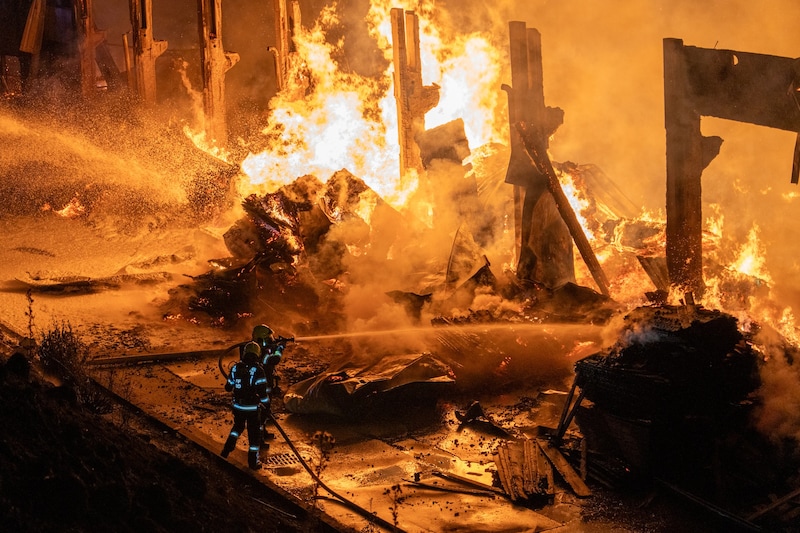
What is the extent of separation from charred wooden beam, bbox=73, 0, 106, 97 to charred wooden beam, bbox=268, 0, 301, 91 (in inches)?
185

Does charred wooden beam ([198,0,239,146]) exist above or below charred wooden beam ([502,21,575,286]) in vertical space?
above

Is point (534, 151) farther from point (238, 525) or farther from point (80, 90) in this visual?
point (80, 90)

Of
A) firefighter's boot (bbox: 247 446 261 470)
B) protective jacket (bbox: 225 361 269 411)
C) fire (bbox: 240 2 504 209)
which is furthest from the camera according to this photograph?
fire (bbox: 240 2 504 209)

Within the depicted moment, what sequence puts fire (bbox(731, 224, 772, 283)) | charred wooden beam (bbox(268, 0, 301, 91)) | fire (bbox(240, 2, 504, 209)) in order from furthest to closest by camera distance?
1. charred wooden beam (bbox(268, 0, 301, 91))
2. fire (bbox(240, 2, 504, 209))
3. fire (bbox(731, 224, 772, 283))

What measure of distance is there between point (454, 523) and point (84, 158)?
16.4 m

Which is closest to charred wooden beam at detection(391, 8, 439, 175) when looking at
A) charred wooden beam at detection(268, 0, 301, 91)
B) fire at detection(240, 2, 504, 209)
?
fire at detection(240, 2, 504, 209)

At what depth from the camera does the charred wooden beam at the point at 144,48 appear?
19.7m

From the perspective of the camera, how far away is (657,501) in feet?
23.1

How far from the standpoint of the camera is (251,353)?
7.64 meters

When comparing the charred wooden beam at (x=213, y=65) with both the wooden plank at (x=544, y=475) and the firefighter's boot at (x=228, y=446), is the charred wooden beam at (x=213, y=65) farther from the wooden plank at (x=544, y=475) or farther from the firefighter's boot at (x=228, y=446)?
the wooden plank at (x=544, y=475)

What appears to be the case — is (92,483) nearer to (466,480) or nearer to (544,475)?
(466,480)

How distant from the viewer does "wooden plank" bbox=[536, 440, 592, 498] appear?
23.6ft

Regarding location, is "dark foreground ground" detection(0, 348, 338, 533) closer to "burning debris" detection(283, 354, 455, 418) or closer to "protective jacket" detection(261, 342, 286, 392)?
"protective jacket" detection(261, 342, 286, 392)

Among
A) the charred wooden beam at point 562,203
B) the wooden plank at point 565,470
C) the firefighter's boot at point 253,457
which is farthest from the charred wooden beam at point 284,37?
the wooden plank at point 565,470
